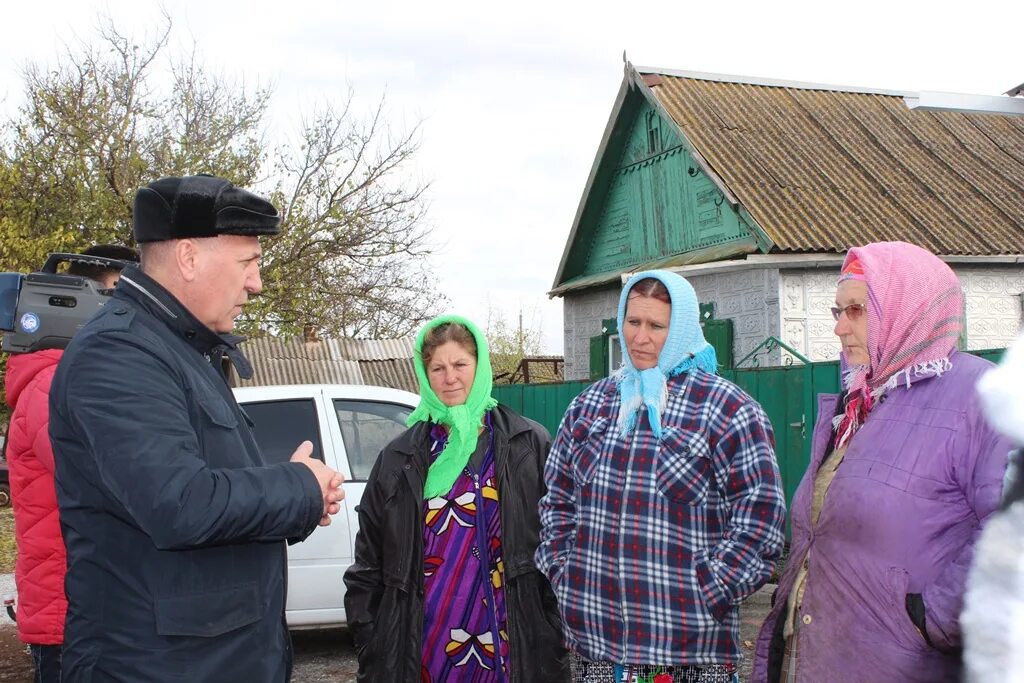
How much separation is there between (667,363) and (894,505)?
0.96 meters

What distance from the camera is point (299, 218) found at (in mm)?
19984

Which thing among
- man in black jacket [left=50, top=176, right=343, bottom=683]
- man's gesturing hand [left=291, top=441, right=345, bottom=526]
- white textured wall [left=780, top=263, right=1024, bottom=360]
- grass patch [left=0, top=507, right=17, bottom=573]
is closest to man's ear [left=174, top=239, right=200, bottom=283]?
man in black jacket [left=50, top=176, right=343, bottom=683]

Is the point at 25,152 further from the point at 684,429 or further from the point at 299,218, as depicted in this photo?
the point at 684,429

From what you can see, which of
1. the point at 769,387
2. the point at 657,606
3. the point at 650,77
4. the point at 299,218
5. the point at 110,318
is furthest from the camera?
the point at 299,218

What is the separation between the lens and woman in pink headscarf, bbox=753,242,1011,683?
2.44 m

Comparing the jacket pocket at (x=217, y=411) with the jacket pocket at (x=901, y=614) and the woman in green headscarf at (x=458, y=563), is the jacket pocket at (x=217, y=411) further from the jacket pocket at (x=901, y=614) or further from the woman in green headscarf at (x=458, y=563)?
the jacket pocket at (x=901, y=614)

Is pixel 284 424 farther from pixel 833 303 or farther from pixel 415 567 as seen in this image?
pixel 833 303

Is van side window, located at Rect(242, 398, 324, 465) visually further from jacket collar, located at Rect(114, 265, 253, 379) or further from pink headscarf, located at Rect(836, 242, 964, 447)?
pink headscarf, located at Rect(836, 242, 964, 447)

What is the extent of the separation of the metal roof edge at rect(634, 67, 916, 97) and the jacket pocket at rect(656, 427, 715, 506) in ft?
47.9

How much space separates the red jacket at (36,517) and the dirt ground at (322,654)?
2.97m

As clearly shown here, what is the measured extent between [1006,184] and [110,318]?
1596cm

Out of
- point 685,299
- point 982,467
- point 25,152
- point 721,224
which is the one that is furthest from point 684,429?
point 25,152

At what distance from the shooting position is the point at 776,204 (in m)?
14.3

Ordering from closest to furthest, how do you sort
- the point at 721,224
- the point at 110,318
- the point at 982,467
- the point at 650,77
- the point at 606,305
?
the point at 110,318, the point at 982,467, the point at 721,224, the point at 650,77, the point at 606,305
